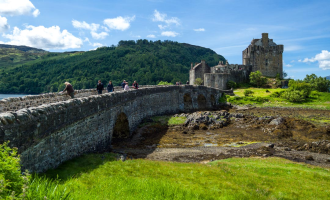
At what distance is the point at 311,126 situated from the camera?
95.1ft

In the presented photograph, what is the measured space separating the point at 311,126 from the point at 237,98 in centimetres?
2486

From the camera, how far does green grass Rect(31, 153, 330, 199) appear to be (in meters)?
8.37

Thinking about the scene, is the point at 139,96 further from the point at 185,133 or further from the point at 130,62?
the point at 130,62

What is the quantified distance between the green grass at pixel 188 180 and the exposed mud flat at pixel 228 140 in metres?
4.11

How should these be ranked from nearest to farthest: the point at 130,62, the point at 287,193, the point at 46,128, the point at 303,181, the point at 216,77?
the point at 46,128 < the point at 287,193 < the point at 303,181 < the point at 216,77 < the point at 130,62

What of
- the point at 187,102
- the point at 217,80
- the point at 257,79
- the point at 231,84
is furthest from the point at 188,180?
the point at 257,79

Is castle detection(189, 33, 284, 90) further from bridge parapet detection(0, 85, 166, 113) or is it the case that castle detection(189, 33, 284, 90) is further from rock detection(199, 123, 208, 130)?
bridge parapet detection(0, 85, 166, 113)

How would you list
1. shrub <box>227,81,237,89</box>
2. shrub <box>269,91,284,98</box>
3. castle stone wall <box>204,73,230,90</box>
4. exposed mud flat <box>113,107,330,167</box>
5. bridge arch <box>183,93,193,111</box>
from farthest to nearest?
shrub <box>227,81,237,89</box>
castle stone wall <box>204,73,230,90</box>
shrub <box>269,91,284,98</box>
bridge arch <box>183,93,193,111</box>
exposed mud flat <box>113,107,330,167</box>

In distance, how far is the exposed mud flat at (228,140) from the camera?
19.3m

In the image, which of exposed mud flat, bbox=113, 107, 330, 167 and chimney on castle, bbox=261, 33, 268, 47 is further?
chimney on castle, bbox=261, 33, 268, 47

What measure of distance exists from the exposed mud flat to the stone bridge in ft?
6.95

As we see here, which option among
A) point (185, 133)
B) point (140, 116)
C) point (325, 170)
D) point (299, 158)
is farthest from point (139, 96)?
point (325, 170)

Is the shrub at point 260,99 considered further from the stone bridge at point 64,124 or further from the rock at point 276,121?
the stone bridge at point 64,124

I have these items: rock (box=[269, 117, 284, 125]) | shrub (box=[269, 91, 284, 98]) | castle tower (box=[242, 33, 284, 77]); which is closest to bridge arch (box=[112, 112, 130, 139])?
rock (box=[269, 117, 284, 125])
